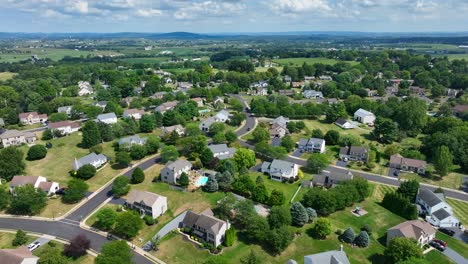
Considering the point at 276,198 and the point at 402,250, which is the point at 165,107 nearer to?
the point at 276,198

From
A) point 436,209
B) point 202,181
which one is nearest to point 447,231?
point 436,209

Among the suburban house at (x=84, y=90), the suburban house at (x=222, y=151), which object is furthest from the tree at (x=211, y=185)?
the suburban house at (x=84, y=90)

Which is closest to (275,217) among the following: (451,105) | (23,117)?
(23,117)

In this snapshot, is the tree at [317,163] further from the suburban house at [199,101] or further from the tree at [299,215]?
the suburban house at [199,101]

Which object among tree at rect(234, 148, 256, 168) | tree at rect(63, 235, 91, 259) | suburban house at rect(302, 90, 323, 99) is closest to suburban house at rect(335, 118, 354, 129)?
suburban house at rect(302, 90, 323, 99)

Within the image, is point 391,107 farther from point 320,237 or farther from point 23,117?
point 23,117

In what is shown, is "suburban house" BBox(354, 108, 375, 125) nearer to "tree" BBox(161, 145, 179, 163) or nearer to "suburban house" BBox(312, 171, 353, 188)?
"suburban house" BBox(312, 171, 353, 188)
